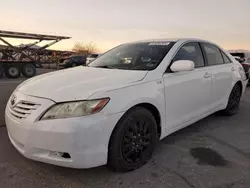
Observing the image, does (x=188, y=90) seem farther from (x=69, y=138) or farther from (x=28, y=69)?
(x=28, y=69)

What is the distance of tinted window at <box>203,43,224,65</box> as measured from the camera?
13.3 feet

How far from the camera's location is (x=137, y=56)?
3.41 meters

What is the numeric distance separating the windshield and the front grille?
131cm

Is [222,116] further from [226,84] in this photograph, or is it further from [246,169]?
[246,169]

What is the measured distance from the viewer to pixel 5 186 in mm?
2348

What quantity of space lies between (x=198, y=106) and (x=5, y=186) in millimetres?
2738

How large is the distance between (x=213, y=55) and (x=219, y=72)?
346 millimetres

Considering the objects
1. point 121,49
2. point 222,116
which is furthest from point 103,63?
point 222,116

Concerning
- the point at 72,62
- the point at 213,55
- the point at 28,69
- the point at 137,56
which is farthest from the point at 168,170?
the point at 72,62

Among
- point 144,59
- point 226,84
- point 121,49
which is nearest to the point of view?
point 144,59

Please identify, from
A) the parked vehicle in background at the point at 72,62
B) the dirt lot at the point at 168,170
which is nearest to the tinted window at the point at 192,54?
the dirt lot at the point at 168,170

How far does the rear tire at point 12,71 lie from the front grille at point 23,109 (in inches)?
472

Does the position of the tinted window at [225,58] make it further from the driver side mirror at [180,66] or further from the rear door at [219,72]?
the driver side mirror at [180,66]

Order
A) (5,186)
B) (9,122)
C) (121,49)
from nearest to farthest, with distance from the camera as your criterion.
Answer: (5,186)
(9,122)
(121,49)
